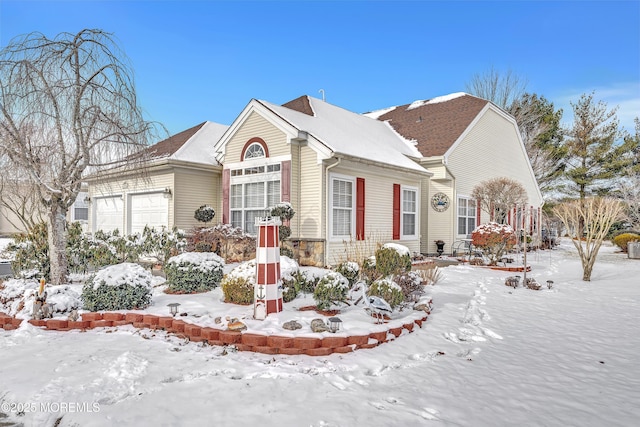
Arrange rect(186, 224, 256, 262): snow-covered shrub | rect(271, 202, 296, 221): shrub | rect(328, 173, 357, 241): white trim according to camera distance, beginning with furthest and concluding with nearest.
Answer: rect(186, 224, 256, 262): snow-covered shrub → rect(328, 173, 357, 241): white trim → rect(271, 202, 296, 221): shrub

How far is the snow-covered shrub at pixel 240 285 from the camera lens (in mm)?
5422

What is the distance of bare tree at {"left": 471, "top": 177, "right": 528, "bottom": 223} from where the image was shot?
14406mm

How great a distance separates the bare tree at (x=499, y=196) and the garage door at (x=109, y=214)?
46.2 feet

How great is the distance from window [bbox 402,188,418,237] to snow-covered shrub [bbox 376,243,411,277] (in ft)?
20.3

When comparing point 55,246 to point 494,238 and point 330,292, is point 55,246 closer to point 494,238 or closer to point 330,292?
point 330,292

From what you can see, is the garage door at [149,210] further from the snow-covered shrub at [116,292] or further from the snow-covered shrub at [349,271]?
the snow-covered shrub at [349,271]

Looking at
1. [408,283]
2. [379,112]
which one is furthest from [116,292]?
[379,112]

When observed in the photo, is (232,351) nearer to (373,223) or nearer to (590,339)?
(590,339)

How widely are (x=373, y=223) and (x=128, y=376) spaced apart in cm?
897

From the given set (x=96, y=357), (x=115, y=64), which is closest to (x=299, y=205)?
(x=115, y=64)

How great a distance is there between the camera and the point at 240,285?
5.46 meters

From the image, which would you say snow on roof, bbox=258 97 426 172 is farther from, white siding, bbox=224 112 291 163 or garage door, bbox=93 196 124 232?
garage door, bbox=93 196 124 232

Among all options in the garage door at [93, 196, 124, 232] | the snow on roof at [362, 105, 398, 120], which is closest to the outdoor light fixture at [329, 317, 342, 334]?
the garage door at [93, 196, 124, 232]

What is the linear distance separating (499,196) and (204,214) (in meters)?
11.0
